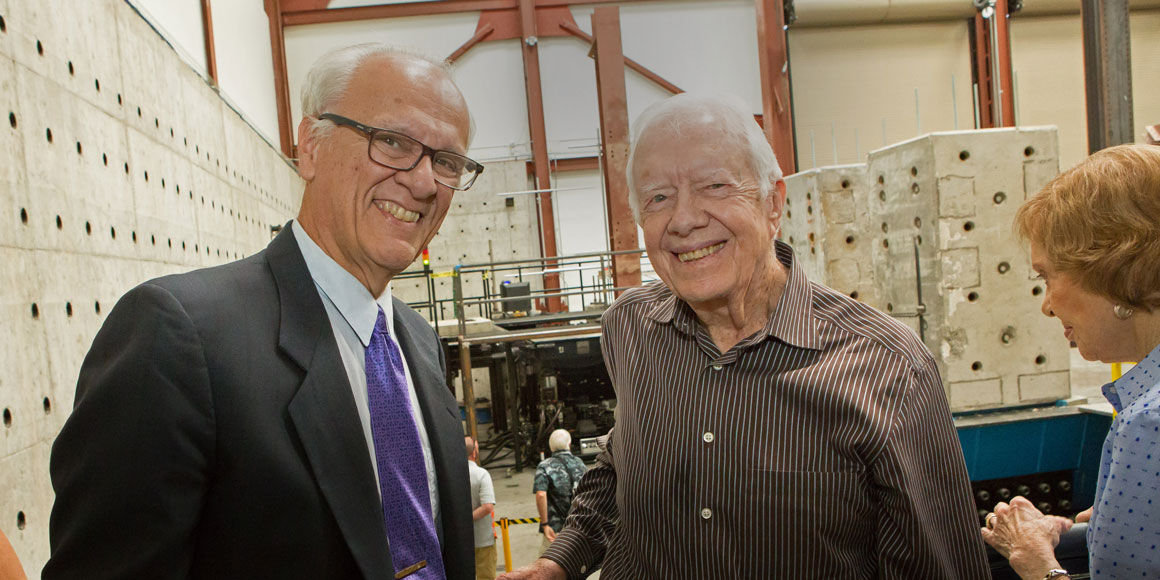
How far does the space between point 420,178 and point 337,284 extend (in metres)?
0.24

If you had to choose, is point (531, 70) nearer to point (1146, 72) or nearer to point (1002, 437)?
point (1146, 72)

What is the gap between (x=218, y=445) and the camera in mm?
1020

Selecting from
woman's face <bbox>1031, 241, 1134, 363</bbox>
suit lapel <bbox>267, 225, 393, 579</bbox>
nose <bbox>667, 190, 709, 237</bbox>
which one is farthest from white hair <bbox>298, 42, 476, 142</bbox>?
woman's face <bbox>1031, 241, 1134, 363</bbox>

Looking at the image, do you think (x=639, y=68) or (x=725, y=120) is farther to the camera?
(x=639, y=68)

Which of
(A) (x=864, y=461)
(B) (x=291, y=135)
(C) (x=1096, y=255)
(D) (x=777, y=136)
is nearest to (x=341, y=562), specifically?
(A) (x=864, y=461)

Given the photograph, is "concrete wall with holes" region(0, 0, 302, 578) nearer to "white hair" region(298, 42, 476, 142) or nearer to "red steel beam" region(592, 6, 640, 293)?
"white hair" region(298, 42, 476, 142)

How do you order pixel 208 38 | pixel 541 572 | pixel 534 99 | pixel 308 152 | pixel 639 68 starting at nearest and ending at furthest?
pixel 308 152, pixel 541 572, pixel 208 38, pixel 534 99, pixel 639 68

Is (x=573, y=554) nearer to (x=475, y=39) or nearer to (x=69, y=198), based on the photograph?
(x=69, y=198)

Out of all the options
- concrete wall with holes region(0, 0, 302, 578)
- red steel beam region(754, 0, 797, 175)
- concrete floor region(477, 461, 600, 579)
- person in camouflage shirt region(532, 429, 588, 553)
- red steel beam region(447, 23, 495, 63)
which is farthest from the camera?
red steel beam region(447, 23, 495, 63)

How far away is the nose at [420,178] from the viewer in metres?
1.28

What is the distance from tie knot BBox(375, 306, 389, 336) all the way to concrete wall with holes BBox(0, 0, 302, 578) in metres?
2.32

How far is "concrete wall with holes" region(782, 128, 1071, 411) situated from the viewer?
15.6ft

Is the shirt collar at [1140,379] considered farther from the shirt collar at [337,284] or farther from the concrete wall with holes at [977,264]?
the concrete wall with holes at [977,264]

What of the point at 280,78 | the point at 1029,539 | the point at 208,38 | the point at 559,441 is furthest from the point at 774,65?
the point at 1029,539
